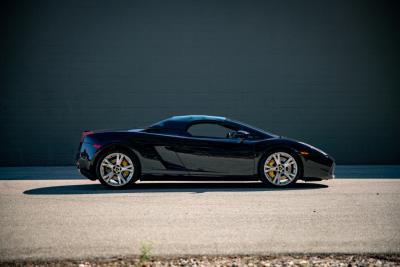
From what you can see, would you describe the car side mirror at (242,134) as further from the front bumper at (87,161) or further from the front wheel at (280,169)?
the front bumper at (87,161)

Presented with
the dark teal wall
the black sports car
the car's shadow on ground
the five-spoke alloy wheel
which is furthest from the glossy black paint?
the dark teal wall

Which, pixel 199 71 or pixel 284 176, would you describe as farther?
pixel 199 71

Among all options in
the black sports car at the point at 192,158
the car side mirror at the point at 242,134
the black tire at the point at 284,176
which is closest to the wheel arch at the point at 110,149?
the black sports car at the point at 192,158

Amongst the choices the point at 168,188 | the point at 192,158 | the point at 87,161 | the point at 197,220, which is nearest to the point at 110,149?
the point at 87,161

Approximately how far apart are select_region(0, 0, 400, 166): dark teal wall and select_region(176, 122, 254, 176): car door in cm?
595

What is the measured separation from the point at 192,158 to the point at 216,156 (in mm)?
396

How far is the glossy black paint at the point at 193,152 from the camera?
859cm

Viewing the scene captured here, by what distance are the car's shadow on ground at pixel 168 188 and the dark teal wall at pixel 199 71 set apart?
216 inches

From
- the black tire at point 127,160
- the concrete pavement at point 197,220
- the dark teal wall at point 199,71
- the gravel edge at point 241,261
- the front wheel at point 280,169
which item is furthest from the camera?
the dark teal wall at point 199,71

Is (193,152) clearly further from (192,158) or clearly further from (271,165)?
(271,165)

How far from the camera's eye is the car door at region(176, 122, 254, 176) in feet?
28.2

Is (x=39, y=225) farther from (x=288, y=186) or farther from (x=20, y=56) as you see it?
(x=20, y=56)

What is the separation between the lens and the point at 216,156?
28.3 ft

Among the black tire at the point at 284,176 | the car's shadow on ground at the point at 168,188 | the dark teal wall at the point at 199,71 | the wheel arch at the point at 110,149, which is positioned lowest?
the car's shadow on ground at the point at 168,188
